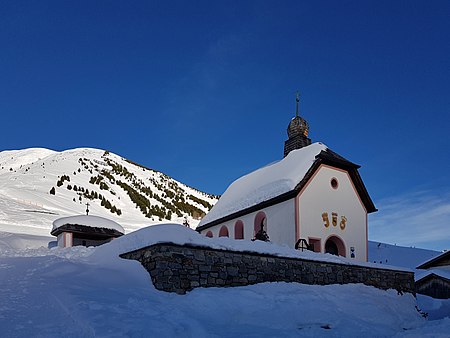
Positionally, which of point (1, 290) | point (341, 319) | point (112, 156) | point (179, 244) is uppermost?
point (112, 156)

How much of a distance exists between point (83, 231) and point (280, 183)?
11.0 m

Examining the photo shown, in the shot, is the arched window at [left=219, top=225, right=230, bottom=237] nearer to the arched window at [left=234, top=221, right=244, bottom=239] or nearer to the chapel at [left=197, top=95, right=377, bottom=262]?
the chapel at [left=197, top=95, right=377, bottom=262]

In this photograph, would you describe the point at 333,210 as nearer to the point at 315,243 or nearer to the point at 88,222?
the point at 315,243

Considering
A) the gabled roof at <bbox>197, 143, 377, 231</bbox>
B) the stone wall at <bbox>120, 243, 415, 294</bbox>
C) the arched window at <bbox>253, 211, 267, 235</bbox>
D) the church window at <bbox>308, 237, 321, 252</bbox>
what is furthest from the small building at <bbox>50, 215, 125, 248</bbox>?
the stone wall at <bbox>120, 243, 415, 294</bbox>

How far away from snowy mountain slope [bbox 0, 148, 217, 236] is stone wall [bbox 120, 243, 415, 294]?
20026 mm

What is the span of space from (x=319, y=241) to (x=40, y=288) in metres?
13.8

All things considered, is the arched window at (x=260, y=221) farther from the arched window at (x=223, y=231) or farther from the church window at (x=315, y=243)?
the arched window at (x=223, y=231)

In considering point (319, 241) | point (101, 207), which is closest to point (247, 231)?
point (319, 241)

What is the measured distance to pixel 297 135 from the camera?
87.8 feet

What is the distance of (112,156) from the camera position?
8112 centimetres

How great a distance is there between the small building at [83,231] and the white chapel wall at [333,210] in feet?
35.1

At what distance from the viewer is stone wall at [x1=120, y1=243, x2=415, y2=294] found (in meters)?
10.9

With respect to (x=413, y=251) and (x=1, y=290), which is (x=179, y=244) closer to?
(x=1, y=290)

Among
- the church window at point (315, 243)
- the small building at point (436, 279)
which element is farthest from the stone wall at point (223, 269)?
the small building at point (436, 279)
